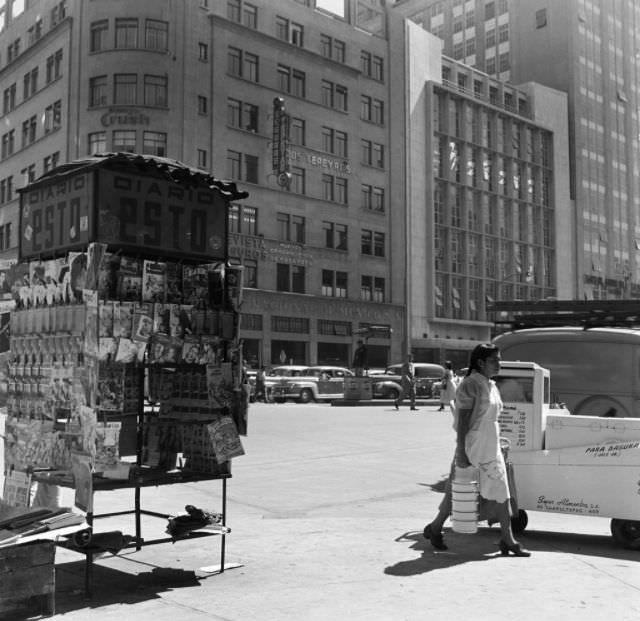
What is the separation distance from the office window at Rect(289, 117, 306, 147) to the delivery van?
4226 centimetres

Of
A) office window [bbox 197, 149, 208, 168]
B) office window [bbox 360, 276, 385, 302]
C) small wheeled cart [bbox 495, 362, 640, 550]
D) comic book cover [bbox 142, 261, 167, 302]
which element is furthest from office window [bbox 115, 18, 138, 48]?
comic book cover [bbox 142, 261, 167, 302]

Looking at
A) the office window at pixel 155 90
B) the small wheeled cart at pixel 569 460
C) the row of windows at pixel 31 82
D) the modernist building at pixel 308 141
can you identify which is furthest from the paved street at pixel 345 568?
the row of windows at pixel 31 82

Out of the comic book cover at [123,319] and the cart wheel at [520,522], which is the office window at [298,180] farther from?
the comic book cover at [123,319]

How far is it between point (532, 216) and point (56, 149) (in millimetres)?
40202

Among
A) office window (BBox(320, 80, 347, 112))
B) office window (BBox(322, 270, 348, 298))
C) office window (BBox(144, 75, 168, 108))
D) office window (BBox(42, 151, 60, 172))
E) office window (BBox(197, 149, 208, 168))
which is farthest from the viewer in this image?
office window (BBox(320, 80, 347, 112))

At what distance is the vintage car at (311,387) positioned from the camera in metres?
37.4

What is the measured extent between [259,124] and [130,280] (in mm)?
45547

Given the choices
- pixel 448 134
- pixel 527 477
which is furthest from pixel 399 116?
pixel 527 477

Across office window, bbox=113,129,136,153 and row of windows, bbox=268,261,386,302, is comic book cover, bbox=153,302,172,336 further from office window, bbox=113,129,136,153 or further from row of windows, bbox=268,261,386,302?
row of windows, bbox=268,261,386,302

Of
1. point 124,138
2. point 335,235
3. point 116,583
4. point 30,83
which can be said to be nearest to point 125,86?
point 124,138

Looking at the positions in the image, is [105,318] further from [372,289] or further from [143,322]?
[372,289]

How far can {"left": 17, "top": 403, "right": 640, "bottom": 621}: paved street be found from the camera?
5.31 metres

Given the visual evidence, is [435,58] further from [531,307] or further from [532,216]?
[531,307]

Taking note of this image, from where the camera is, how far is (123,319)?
19.4 ft
